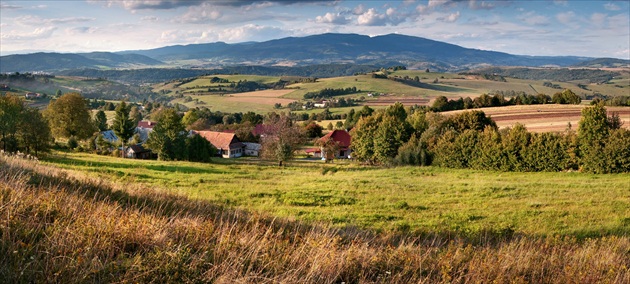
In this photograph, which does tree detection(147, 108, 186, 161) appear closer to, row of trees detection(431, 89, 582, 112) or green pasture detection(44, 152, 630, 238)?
green pasture detection(44, 152, 630, 238)

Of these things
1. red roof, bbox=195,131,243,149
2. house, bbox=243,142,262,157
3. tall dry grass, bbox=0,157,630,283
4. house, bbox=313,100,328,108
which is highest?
tall dry grass, bbox=0,157,630,283

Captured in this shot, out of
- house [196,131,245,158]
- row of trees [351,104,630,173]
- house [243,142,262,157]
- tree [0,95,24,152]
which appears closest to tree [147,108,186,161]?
tree [0,95,24,152]

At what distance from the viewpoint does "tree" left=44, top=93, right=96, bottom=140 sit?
1870 inches

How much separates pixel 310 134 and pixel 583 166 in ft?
152

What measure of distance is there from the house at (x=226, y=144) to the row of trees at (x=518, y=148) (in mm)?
27770

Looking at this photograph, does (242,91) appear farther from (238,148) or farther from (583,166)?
(583,166)

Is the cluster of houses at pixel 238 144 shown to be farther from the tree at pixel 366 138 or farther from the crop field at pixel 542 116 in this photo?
the crop field at pixel 542 116

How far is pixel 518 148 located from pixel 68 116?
4660 centimetres

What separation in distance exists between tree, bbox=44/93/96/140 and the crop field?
53.5 m

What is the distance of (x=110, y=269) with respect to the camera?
14.0 feet

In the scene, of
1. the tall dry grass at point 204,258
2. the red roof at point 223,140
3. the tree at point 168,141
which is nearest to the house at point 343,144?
the red roof at point 223,140

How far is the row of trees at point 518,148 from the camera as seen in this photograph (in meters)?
34.5

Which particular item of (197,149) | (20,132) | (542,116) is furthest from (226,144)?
(542,116)

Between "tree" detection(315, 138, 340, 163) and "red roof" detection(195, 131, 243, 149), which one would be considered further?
"red roof" detection(195, 131, 243, 149)
